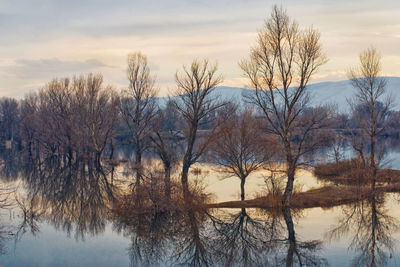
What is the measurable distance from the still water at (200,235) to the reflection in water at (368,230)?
0.14 feet

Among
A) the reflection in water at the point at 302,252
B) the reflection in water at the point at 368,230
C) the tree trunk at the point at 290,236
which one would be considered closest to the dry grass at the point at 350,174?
the reflection in water at the point at 368,230

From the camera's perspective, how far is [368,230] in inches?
875

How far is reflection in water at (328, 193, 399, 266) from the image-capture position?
18.0 metres

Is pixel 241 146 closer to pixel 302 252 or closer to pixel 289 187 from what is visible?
pixel 289 187

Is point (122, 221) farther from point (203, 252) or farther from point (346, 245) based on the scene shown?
point (346, 245)

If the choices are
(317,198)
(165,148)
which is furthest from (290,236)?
(165,148)

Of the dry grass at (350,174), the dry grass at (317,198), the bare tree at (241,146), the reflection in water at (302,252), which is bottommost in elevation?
the reflection in water at (302,252)

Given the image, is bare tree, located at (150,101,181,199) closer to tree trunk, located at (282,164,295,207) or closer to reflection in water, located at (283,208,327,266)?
tree trunk, located at (282,164,295,207)

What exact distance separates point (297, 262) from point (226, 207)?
9160 millimetres

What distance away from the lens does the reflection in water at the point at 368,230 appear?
18.0 metres

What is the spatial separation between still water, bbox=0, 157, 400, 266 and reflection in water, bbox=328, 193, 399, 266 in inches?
1.7

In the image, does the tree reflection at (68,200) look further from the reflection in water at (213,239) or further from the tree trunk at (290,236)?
the tree trunk at (290,236)

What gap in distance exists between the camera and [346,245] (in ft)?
64.3

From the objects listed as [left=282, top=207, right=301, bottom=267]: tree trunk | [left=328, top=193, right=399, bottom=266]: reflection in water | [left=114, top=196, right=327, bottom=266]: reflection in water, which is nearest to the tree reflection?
[left=114, top=196, right=327, bottom=266]: reflection in water
